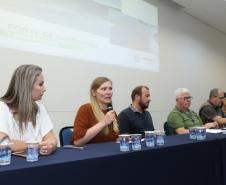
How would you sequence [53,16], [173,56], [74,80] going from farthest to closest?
[173,56], [74,80], [53,16]

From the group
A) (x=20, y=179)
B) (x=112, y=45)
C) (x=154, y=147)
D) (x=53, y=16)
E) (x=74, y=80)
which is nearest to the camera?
(x=20, y=179)

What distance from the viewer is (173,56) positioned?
4828 millimetres

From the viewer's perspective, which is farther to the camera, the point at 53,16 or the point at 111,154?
the point at 53,16

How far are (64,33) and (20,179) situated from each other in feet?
7.12

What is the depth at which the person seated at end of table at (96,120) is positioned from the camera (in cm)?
194

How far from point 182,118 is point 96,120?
137 centimetres

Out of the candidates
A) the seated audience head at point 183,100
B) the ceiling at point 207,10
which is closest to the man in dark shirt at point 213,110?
the seated audience head at point 183,100

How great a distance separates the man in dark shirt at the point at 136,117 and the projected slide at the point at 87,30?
2.45 feet

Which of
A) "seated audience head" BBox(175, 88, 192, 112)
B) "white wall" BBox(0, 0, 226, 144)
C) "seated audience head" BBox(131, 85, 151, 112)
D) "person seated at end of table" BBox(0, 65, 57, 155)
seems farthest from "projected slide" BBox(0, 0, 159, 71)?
"person seated at end of table" BBox(0, 65, 57, 155)

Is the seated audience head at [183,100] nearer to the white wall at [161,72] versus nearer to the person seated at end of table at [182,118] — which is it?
the person seated at end of table at [182,118]

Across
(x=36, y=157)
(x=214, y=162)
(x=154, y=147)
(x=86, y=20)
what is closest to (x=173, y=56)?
(x=86, y=20)

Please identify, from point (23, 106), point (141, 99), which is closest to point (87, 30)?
point (141, 99)

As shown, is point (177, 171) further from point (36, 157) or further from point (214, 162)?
point (36, 157)

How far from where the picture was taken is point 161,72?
4.52 meters
